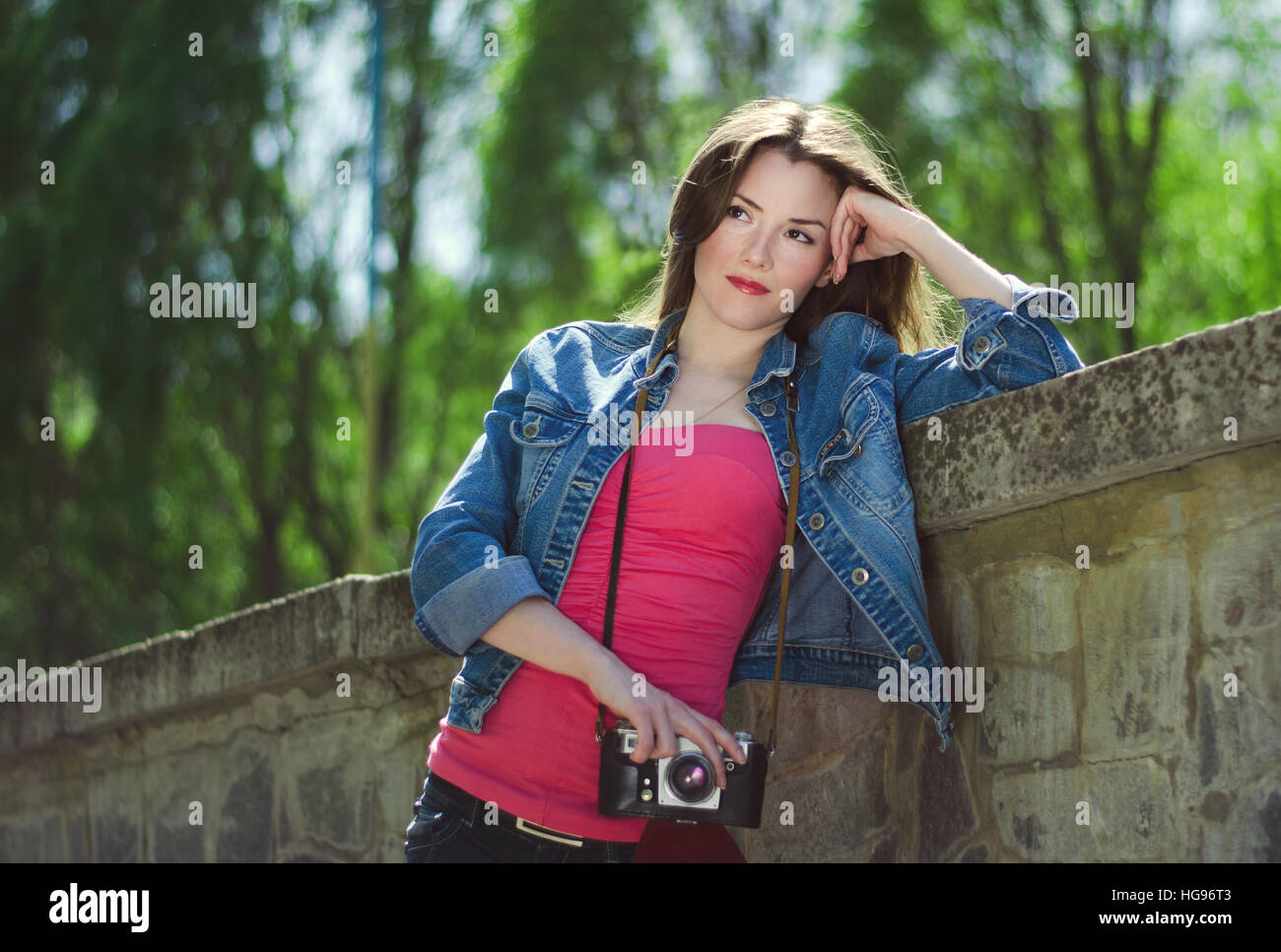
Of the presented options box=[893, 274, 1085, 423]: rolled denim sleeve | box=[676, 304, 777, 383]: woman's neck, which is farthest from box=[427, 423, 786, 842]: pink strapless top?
box=[893, 274, 1085, 423]: rolled denim sleeve

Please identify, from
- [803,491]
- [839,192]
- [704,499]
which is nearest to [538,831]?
[704,499]

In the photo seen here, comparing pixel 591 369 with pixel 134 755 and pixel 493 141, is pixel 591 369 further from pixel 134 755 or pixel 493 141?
pixel 493 141

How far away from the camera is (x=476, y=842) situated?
2266mm

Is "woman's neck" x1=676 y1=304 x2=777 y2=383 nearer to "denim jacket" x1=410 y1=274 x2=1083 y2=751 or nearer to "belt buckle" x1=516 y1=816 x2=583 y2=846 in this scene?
"denim jacket" x1=410 y1=274 x2=1083 y2=751

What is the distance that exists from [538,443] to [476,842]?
2.14 feet

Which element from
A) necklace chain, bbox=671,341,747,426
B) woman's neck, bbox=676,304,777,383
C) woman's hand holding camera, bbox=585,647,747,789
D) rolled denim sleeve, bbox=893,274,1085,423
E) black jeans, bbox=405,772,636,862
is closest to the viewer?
woman's hand holding camera, bbox=585,647,747,789

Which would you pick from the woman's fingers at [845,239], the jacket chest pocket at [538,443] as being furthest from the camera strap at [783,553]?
the woman's fingers at [845,239]

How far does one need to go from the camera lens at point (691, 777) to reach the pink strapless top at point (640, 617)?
0.19 metres

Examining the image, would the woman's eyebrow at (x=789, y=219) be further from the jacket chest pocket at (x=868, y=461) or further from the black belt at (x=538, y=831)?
the black belt at (x=538, y=831)

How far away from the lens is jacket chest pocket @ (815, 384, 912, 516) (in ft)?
7.88

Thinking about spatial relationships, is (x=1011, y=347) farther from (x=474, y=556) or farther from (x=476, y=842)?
(x=476, y=842)

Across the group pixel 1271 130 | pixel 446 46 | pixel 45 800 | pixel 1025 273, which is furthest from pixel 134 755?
pixel 1271 130

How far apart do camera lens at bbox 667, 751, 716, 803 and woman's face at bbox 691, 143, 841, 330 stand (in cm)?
83
